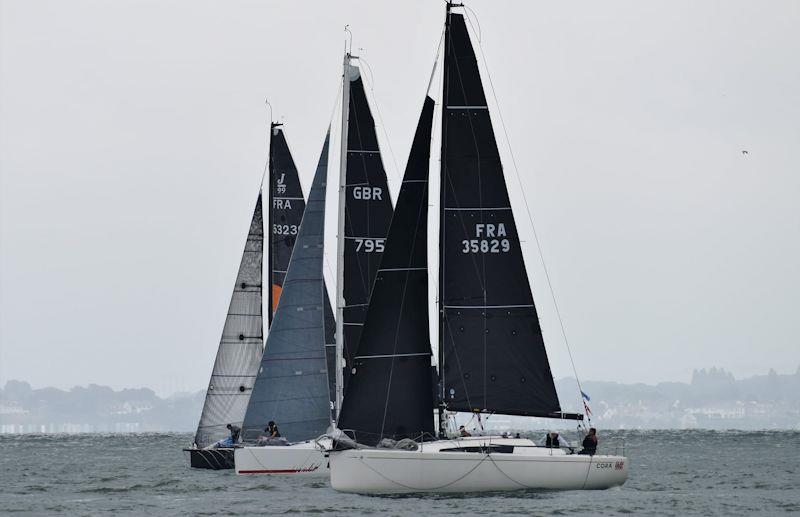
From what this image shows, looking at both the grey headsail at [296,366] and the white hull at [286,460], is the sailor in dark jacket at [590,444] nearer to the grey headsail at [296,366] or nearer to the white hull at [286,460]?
the white hull at [286,460]

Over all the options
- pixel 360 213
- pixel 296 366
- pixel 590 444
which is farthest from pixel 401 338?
pixel 360 213

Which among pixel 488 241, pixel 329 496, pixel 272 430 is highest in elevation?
pixel 488 241

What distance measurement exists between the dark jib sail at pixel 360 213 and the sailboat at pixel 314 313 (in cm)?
3

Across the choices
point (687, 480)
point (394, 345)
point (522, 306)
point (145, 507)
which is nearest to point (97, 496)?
point (145, 507)

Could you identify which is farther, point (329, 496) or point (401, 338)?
point (329, 496)

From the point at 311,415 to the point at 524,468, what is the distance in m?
11.0

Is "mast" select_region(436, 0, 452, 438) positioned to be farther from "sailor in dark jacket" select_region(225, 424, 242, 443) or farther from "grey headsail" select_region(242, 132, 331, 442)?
"sailor in dark jacket" select_region(225, 424, 242, 443)

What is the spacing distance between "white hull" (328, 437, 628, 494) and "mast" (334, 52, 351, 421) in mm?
8433

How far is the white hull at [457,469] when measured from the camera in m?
33.7

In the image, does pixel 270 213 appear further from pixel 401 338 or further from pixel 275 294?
pixel 401 338

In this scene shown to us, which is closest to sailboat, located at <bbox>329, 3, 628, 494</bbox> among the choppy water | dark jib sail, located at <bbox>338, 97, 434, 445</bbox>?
dark jib sail, located at <bbox>338, 97, 434, 445</bbox>

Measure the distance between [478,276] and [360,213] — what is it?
10.2m

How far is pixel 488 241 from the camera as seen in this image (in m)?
36.1

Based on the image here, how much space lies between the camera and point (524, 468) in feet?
112
